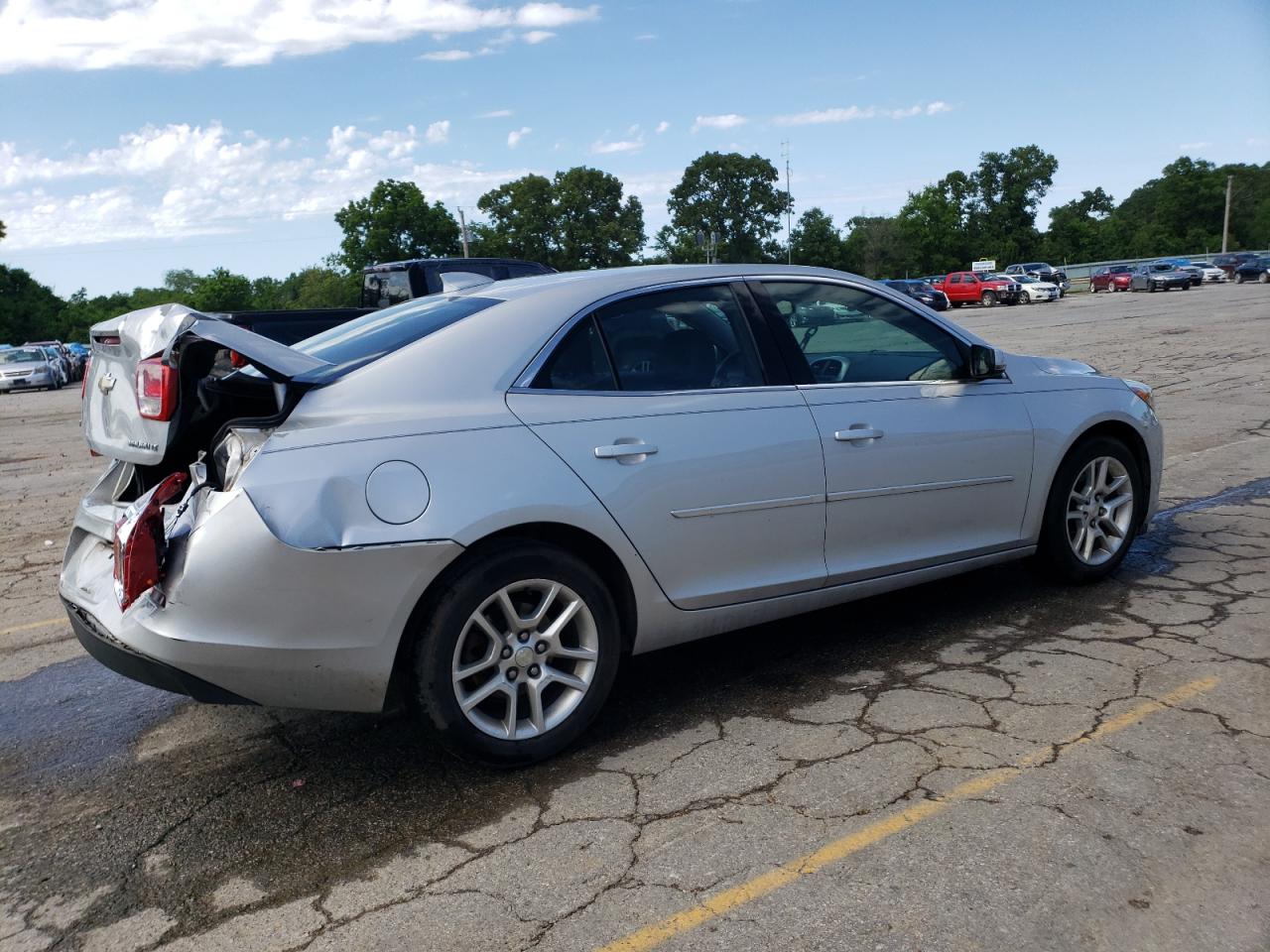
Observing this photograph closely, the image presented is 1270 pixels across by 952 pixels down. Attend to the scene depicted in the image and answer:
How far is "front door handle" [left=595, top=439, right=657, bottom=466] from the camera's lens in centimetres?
371

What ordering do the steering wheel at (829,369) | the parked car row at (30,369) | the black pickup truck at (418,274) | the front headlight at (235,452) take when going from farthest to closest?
the parked car row at (30,369) < the black pickup truck at (418,274) < the steering wheel at (829,369) < the front headlight at (235,452)

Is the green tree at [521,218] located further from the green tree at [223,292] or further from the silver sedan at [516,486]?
the silver sedan at [516,486]

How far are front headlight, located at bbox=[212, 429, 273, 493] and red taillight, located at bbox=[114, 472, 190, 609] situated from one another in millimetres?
213

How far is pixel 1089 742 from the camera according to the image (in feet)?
11.9

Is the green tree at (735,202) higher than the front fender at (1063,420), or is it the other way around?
the green tree at (735,202)

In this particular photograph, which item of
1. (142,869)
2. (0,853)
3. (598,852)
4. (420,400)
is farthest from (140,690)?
(598,852)

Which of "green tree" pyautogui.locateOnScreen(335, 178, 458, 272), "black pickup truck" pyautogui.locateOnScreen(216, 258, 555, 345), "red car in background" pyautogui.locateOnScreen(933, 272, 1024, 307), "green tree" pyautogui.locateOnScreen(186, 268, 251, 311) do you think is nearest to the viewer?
"black pickup truck" pyautogui.locateOnScreen(216, 258, 555, 345)

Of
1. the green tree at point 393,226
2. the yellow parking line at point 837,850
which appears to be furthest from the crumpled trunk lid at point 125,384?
the green tree at point 393,226

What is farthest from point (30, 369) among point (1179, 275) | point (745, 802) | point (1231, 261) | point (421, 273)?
point (1231, 261)

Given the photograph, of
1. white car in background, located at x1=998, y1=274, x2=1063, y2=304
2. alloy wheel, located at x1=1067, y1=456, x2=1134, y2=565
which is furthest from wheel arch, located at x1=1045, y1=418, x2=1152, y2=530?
white car in background, located at x1=998, y1=274, x2=1063, y2=304

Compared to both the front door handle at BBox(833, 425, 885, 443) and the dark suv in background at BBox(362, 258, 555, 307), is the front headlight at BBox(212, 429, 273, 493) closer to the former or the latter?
the front door handle at BBox(833, 425, 885, 443)

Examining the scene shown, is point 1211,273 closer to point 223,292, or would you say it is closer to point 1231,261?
point 1231,261

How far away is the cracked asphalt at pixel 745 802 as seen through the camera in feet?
9.00

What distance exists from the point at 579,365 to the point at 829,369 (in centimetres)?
116
